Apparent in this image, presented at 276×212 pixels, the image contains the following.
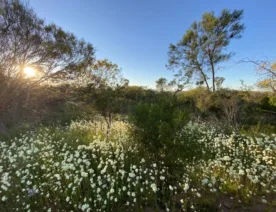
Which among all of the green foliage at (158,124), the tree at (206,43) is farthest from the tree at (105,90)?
the tree at (206,43)

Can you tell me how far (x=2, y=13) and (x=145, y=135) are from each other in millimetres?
6498

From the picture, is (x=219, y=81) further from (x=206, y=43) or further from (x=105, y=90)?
(x=105, y=90)

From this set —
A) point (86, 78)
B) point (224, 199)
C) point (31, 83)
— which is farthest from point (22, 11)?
point (224, 199)

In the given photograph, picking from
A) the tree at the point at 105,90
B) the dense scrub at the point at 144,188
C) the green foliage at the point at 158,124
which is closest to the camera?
the dense scrub at the point at 144,188

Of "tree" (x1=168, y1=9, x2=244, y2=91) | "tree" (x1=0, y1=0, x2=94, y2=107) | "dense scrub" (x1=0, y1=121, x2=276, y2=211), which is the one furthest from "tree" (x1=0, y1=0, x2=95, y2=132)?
"tree" (x1=168, y1=9, x2=244, y2=91)

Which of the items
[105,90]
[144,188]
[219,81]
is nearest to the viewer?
[144,188]

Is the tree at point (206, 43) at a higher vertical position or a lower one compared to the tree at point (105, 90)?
higher

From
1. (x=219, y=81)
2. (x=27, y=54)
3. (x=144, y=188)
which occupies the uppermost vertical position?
(x=27, y=54)

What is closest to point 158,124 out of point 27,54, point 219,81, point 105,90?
point 105,90

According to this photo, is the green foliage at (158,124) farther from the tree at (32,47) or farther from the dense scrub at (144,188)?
the tree at (32,47)

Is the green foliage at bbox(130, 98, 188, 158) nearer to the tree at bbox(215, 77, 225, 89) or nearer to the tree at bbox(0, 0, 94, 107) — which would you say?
the tree at bbox(0, 0, 94, 107)

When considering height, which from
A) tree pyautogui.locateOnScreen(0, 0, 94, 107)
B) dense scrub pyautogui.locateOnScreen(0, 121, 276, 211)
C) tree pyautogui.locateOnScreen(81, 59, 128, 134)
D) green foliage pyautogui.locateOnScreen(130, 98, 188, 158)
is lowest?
dense scrub pyautogui.locateOnScreen(0, 121, 276, 211)

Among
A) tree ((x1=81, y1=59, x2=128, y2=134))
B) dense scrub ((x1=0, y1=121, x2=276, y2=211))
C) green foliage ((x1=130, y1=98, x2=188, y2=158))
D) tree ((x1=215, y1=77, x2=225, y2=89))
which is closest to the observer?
dense scrub ((x1=0, y1=121, x2=276, y2=211))

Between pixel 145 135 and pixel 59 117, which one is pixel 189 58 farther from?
pixel 145 135
